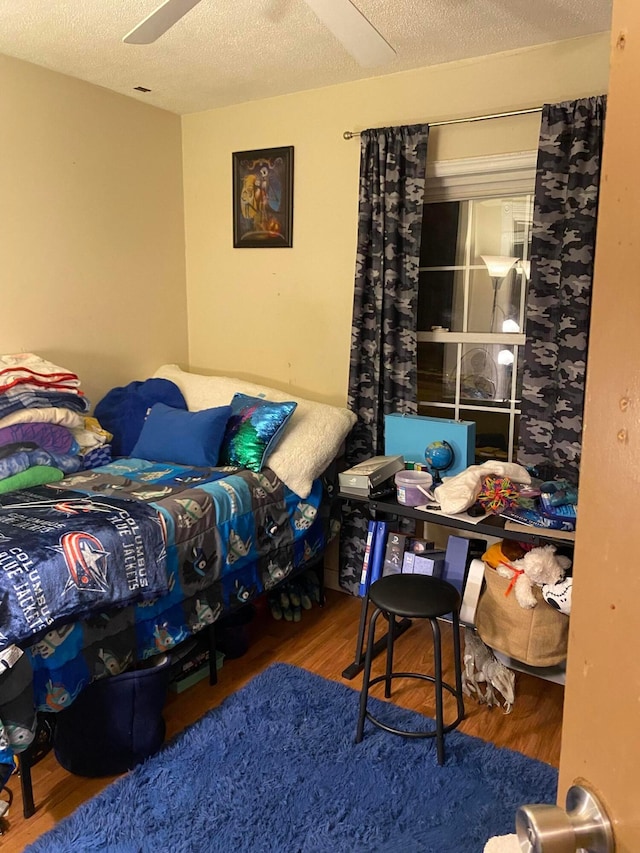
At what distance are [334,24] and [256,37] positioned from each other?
30.0 inches

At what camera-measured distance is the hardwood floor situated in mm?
2049

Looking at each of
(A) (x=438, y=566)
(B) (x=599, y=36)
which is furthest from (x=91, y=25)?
(A) (x=438, y=566)

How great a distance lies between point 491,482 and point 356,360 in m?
0.98

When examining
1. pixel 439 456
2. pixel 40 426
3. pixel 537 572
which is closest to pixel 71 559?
pixel 40 426

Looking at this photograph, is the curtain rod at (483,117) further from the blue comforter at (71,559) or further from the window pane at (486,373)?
the blue comforter at (71,559)

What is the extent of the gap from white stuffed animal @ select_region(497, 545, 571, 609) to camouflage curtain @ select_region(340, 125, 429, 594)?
3.19ft

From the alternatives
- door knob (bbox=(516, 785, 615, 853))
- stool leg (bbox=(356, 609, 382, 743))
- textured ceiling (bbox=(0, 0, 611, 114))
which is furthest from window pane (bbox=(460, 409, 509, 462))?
door knob (bbox=(516, 785, 615, 853))

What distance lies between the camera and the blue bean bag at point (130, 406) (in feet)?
10.6

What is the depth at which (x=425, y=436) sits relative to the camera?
2.84 m

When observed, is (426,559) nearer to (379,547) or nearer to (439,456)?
(379,547)

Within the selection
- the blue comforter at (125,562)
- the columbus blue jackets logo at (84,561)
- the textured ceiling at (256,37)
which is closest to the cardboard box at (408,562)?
the blue comforter at (125,562)

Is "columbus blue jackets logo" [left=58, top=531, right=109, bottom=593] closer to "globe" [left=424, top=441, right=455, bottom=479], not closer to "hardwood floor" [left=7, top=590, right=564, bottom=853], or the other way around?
"hardwood floor" [left=7, top=590, right=564, bottom=853]

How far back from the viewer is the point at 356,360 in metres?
3.16

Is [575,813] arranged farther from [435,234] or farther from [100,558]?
[435,234]
